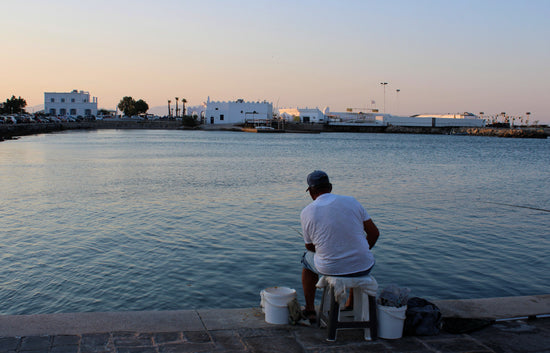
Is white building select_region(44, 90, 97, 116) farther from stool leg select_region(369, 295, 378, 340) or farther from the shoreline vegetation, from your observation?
stool leg select_region(369, 295, 378, 340)

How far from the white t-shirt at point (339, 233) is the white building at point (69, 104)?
476 ft

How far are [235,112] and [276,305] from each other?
5233 inches

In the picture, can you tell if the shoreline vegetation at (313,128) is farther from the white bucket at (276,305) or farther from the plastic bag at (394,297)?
the plastic bag at (394,297)

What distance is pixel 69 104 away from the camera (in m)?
139

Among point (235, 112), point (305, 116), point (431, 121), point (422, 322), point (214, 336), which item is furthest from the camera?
point (431, 121)

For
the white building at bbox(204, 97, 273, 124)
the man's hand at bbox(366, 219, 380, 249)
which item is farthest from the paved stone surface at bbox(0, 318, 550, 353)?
the white building at bbox(204, 97, 273, 124)

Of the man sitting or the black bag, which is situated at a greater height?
the man sitting

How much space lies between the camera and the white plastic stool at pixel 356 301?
4863mm

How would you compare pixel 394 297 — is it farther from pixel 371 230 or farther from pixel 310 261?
→ pixel 310 261

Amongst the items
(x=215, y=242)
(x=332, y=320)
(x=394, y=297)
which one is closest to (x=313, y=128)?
(x=215, y=242)

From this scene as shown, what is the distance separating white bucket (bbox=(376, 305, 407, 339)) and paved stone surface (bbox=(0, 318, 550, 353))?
0.22 ft

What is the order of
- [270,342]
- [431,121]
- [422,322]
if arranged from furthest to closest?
[431,121] → [422,322] → [270,342]

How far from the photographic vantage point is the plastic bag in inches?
198

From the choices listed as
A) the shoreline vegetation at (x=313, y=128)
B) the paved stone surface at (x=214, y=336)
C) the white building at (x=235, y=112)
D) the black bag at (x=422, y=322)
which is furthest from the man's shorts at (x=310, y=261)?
the white building at (x=235, y=112)
